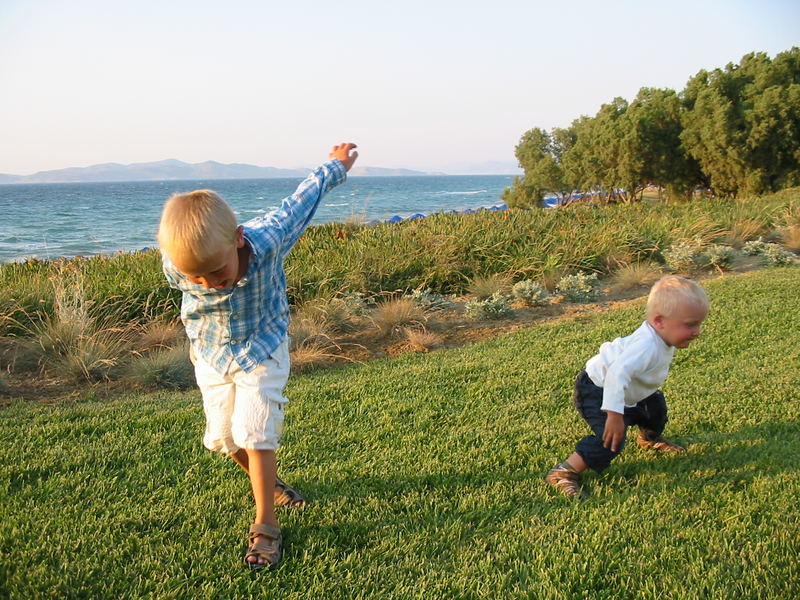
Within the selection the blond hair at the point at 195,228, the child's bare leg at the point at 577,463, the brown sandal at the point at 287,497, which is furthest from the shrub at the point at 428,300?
the blond hair at the point at 195,228

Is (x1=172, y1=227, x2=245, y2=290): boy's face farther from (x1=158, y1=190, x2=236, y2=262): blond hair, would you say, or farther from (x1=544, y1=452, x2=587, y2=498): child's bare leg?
(x1=544, y1=452, x2=587, y2=498): child's bare leg

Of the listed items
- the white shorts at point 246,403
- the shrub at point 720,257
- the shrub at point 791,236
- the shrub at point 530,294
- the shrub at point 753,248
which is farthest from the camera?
the shrub at point 791,236

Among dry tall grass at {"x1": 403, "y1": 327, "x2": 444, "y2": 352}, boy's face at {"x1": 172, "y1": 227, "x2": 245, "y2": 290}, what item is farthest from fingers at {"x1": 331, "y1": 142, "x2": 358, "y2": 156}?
dry tall grass at {"x1": 403, "y1": 327, "x2": 444, "y2": 352}

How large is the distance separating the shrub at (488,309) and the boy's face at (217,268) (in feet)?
16.5

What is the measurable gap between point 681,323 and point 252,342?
198cm

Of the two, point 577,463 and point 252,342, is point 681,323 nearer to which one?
point 577,463

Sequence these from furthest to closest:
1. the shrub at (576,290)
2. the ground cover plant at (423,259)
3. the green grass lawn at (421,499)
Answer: the shrub at (576,290)
the ground cover plant at (423,259)
the green grass lawn at (421,499)

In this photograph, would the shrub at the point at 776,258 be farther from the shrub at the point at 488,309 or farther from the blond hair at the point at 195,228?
the blond hair at the point at 195,228

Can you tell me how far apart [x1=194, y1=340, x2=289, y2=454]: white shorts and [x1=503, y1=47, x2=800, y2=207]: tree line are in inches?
950

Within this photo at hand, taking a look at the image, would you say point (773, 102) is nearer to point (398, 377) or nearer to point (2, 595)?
point (398, 377)

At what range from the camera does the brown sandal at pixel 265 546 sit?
255cm

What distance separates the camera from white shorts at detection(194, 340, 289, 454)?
2.57 metres

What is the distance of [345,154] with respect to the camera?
3.04 meters

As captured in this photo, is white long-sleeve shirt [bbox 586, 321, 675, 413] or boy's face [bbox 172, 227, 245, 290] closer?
boy's face [bbox 172, 227, 245, 290]
